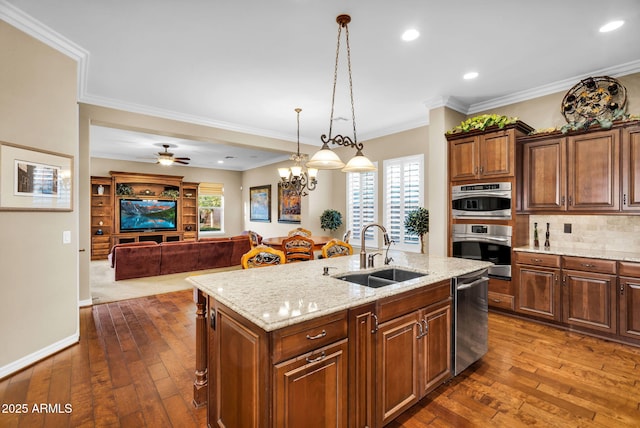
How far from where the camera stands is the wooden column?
2.06 m

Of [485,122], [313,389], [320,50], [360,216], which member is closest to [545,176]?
[485,122]

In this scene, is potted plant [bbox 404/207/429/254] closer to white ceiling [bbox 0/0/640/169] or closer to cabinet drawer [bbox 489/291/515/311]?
cabinet drawer [bbox 489/291/515/311]

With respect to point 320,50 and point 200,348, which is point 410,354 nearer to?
point 200,348

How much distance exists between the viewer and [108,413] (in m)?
2.13

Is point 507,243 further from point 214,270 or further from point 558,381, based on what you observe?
point 214,270

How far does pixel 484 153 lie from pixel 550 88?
3.81ft

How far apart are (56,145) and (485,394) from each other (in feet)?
14.9

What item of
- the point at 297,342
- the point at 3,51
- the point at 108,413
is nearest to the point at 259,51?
the point at 3,51

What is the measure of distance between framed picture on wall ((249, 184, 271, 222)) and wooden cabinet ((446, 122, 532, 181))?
6.12 metres

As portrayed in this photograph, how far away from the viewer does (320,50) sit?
3092mm

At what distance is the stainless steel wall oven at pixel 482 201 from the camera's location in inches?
152

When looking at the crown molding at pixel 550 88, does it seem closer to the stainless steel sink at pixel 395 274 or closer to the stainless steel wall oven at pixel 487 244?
the stainless steel wall oven at pixel 487 244

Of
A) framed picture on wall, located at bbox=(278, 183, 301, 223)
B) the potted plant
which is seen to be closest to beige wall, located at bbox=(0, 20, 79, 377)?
the potted plant

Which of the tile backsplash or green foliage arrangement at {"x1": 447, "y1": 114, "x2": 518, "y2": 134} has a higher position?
green foliage arrangement at {"x1": 447, "y1": 114, "x2": 518, "y2": 134}
